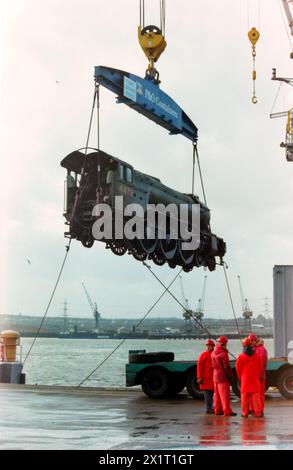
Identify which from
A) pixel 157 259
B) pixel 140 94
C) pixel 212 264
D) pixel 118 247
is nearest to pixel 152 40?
pixel 140 94

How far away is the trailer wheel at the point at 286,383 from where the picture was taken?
1644 centimetres

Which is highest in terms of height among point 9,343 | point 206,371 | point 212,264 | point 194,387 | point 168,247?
point 168,247

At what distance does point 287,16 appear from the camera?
33438 millimetres

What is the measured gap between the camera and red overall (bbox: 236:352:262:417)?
1338 cm

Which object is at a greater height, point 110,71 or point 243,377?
point 110,71

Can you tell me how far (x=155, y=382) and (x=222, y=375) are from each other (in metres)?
4.12

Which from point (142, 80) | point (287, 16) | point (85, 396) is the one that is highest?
point (287, 16)

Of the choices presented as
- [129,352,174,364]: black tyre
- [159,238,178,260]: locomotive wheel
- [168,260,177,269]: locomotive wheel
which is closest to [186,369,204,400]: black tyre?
[129,352,174,364]: black tyre

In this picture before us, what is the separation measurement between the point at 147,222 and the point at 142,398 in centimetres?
971

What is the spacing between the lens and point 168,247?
29.0 metres

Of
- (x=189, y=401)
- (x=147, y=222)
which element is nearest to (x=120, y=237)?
(x=147, y=222)

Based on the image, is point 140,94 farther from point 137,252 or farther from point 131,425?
point 131,425
